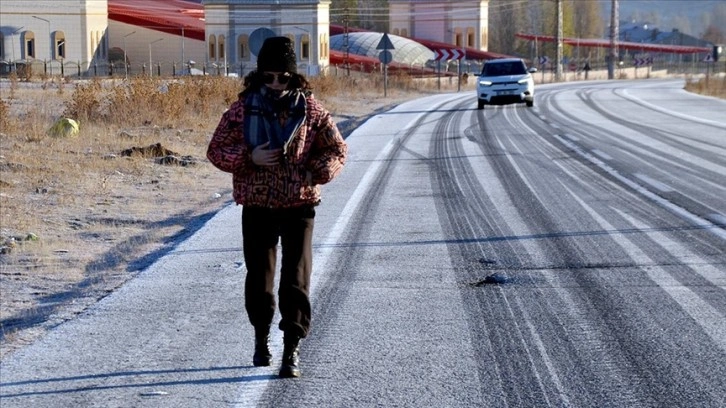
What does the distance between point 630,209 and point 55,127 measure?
12662 millimetres

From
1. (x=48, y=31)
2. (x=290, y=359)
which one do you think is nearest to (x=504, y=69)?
(x=290, y=359)

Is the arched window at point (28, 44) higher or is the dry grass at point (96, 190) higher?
the arched window at point (28, 44)

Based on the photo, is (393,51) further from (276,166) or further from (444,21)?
(276,166)

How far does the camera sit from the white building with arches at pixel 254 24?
74.9 metres

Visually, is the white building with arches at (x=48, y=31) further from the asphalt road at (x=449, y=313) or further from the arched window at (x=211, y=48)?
the asphalt road at (x=449, y=313)

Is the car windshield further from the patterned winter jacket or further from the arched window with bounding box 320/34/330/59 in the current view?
the arched window with bounding box 320/34/330/59

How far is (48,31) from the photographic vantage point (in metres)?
68.4

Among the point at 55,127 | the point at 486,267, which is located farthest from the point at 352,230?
the point at 55,127

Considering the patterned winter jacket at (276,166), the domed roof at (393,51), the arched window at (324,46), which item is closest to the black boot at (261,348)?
the patterned winter jacket at (276,166)

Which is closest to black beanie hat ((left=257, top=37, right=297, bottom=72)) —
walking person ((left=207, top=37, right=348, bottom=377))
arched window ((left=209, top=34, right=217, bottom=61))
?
walking person ((left=207, top=37, right=348, bottom=377))

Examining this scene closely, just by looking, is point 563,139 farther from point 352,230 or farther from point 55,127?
point 352,230

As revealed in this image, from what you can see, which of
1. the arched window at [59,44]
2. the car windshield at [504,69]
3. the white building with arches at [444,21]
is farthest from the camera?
the white building with arches at [444,21]

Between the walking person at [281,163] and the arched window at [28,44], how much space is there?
212 feet

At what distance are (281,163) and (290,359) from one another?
114cm
